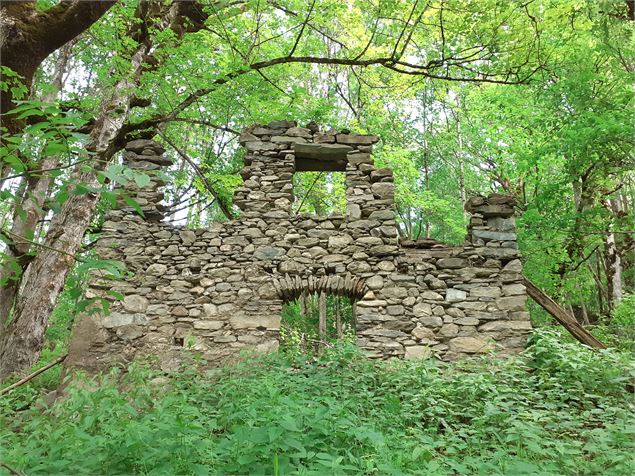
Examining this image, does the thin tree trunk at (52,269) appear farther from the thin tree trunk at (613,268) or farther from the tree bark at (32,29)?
the thin tree trunk at (613,268)

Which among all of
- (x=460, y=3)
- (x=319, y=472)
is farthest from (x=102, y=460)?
(x=460, y=3)

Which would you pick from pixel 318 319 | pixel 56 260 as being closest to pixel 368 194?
pixel 56 260

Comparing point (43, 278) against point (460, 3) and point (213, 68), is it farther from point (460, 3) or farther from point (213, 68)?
point (460, 3)

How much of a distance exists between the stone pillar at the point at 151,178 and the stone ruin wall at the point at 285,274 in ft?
0.09

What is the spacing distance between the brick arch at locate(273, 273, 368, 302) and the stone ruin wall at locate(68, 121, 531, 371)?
0.03 m

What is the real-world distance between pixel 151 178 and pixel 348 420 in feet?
14.7

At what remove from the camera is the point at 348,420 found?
121 inches

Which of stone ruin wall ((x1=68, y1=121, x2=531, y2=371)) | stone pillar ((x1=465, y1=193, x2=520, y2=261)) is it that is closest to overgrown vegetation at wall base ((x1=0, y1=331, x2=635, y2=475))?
stone ruin wall ((x1=68, y1=121, x2=531, y2=371))

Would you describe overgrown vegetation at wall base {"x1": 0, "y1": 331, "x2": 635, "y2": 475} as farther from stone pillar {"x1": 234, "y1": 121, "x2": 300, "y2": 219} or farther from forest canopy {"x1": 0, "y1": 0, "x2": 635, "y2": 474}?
stone pillar {"x1": 234, "y1": 121, "x2": 300, "y2": 219}

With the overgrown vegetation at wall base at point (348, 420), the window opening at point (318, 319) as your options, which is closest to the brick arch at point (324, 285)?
the overgrown vegetation at wall base at point (348, 420)

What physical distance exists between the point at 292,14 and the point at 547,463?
7.25 metres

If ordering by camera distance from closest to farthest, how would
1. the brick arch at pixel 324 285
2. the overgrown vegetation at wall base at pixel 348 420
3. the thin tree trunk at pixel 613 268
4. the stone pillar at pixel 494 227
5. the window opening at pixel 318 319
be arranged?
the overgrown vegetation at wall base at pixel 348 420 < the brick arch at pixel 324 285 < the stone pillar at pixel 494 227 < the thin tree trunk at pixel 613 268 < the window opening at pixel 318 319

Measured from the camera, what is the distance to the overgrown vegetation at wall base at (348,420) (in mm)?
2559

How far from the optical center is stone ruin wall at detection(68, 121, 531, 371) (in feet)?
17.8
